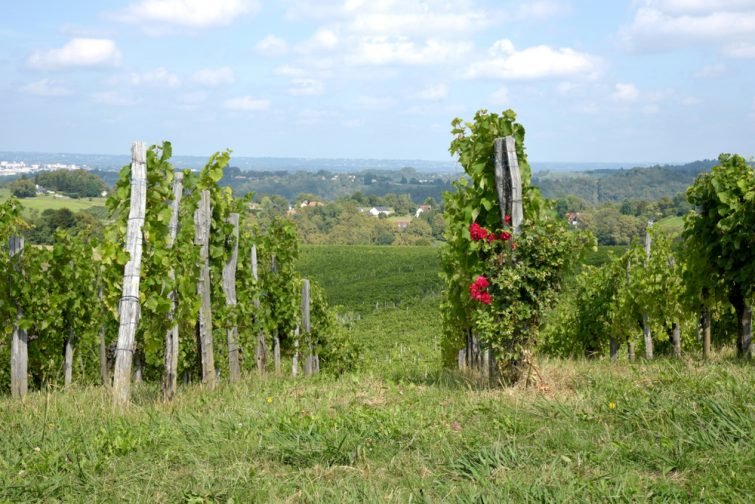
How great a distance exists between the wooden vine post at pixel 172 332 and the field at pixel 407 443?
222 mm

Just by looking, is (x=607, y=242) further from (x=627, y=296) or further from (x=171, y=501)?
(x=171, y=501)

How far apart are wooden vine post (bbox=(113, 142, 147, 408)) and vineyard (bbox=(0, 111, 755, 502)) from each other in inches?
0.7

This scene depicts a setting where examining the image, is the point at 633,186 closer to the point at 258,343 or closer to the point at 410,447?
the point at 258,343

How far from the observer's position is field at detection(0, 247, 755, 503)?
4.02 meters

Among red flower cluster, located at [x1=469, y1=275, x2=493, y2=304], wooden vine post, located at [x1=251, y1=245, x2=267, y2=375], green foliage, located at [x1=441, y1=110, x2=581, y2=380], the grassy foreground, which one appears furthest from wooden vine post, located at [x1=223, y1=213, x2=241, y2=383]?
red flower cluster, located at [x1=469, y1=275, x2=493, y2=304]

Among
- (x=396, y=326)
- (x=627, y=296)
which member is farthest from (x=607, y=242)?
(x=627, y=296)

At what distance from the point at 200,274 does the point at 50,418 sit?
104 inches

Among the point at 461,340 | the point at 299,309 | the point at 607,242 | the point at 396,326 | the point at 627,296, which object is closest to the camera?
the point at 461,340

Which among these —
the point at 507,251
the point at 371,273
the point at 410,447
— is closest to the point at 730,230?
the point at 507,251

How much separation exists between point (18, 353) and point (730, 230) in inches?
368

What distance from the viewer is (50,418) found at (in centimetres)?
582

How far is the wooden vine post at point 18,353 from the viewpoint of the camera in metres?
8.64

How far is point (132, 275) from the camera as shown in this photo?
659cm

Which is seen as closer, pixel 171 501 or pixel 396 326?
pixel 171 501
